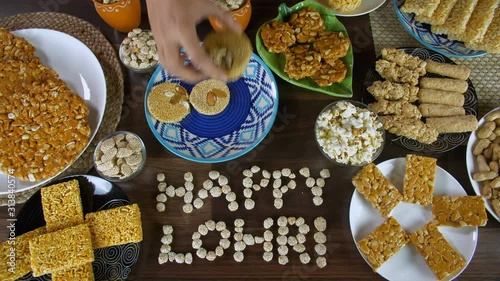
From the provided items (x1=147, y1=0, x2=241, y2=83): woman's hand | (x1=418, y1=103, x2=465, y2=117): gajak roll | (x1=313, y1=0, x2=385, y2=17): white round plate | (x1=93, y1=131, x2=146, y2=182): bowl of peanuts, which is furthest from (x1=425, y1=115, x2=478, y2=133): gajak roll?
(x1=93, y1=131, x2=146, y2=182): bowl of peanuts

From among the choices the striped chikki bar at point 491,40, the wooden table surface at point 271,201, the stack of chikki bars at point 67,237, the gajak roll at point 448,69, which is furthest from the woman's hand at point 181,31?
the striped chikki bar at point 491,40

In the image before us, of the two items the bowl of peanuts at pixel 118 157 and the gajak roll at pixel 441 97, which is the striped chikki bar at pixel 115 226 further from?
the gajak roll at pixel 441 97

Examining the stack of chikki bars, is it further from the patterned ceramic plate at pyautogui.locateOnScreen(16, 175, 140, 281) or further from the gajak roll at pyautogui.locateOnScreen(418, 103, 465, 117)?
the gajak roll at pyautogui.locateOnScreen(418, 103, 465, 117)

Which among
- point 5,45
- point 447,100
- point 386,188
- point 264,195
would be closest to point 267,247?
point 264,195

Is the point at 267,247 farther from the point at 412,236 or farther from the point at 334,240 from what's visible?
the point at 412,236

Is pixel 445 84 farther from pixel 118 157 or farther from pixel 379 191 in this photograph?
pixel 118 157

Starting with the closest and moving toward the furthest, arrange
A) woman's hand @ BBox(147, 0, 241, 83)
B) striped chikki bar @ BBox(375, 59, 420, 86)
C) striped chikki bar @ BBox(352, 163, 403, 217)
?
1. woman's hand @ BBox(147, 0, 241, 83)
2. striped chikki bar @ BBox(352, 163, 403, 217)
3. striped chikki bar @ BBox(375, 59, 420, 86)
